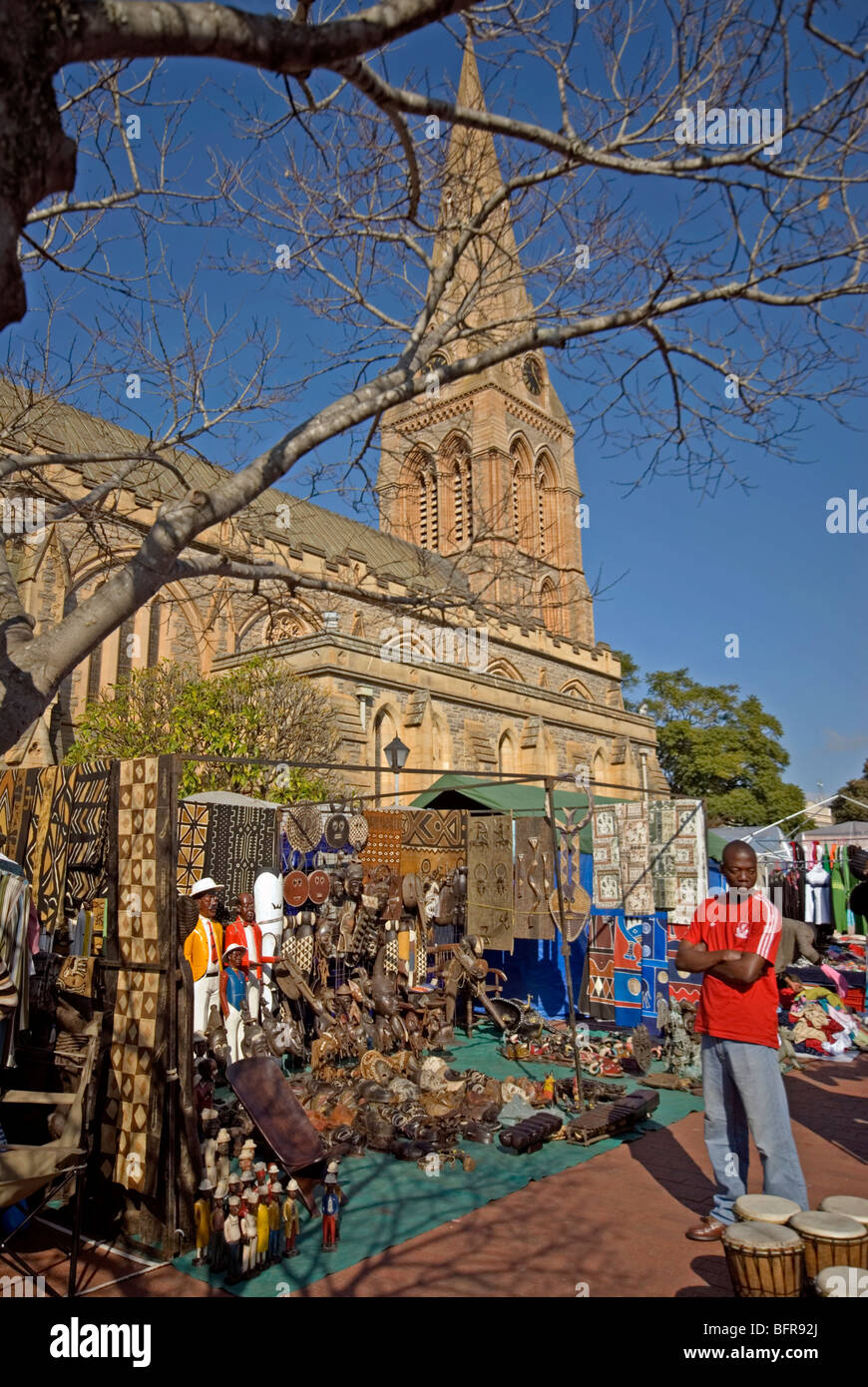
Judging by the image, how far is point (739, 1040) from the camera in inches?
186

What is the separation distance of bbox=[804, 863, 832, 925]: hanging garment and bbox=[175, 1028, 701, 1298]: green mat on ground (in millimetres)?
8932

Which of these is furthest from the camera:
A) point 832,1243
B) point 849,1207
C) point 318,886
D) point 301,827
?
point 301,827

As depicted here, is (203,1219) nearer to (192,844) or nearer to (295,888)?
(192,844)

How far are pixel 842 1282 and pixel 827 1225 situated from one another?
272 mm

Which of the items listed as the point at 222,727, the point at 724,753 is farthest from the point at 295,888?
the point at 724,753

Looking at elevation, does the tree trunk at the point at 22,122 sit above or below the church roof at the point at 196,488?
below

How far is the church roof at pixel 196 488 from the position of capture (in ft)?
37.5

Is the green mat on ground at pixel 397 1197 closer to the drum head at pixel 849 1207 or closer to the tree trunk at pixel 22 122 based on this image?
the drum head at pixel 849 1207

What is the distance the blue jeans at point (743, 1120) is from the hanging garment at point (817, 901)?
12.2 meters

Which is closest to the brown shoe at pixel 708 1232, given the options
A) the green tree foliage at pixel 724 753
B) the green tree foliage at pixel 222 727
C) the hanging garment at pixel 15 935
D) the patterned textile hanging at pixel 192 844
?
the hanging garment at pixel 15 935

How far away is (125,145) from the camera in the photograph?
265 inches
